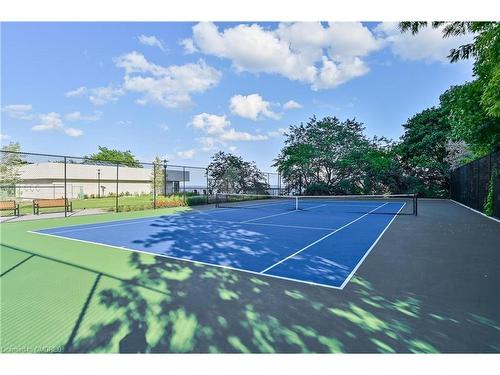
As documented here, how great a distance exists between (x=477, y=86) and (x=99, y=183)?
1530 inches

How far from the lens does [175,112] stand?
80.4ft

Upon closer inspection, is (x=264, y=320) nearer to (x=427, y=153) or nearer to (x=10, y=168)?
(x=10, y=168)

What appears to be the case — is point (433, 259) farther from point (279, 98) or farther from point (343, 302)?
point (279, 98)

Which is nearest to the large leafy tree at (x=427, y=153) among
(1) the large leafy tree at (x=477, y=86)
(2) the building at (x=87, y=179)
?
(1) the large leafy tree at (x=477, y=86)

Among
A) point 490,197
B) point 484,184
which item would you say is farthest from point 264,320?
point 484,184

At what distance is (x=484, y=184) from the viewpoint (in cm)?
1208

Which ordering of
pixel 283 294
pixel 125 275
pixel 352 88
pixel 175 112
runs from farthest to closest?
pixel 175 112 < pixel 352 88 < pixel 125 275 < pixel 283 294

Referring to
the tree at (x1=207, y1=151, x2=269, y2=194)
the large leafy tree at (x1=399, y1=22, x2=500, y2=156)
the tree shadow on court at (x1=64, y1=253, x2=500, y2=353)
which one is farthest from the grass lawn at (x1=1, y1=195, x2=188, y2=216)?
the large leafy tree at (x1=399, y1=22, x2=500, y2=156)

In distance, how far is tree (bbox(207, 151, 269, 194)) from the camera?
23.9 m

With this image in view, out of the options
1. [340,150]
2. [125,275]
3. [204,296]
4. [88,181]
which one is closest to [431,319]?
[204,296]

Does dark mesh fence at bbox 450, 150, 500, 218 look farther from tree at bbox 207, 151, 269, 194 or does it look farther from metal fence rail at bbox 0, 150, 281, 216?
tree at bbox 207, 151, 269, 194

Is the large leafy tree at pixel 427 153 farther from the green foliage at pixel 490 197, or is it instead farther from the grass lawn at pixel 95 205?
the grass lawn at pixel 95 205

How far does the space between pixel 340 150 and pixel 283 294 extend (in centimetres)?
2704

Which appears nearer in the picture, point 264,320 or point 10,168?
point 264,320
